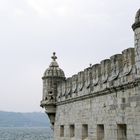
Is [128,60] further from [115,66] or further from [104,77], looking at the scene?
[104,77]

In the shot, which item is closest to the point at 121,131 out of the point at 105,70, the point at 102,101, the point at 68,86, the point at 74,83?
the point at 102,101

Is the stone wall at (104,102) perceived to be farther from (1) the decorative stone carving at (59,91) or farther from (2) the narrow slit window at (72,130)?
(1) the decorative stone carving at (59,91)

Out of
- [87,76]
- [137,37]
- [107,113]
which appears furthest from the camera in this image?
[87,76]

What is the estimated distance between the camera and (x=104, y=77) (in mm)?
12352

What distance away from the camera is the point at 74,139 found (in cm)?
1557

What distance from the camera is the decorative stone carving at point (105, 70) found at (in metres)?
12.1

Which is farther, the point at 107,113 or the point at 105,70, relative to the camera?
the point at 105,70

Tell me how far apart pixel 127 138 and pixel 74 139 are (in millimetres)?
5449

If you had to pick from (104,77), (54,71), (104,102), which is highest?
(54,71)

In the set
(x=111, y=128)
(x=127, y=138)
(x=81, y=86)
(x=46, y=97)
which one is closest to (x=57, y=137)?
(x=46, y=97)

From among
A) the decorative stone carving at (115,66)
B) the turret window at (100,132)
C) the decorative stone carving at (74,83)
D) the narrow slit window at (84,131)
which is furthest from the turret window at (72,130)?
the decorative stone carving at (115,66)

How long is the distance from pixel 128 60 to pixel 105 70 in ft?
5.79

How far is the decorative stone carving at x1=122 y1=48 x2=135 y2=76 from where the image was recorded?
10.4m

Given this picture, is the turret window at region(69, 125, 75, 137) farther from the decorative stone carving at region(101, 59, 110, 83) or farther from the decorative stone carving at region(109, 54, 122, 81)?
the decorative stone carving at region(109, 54, 122, 81)
